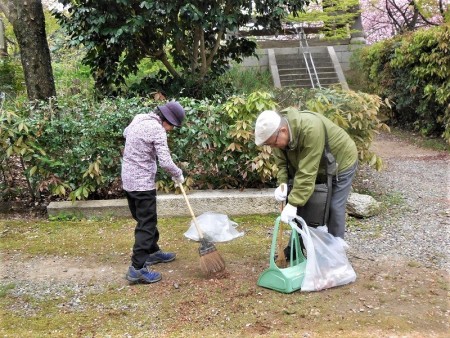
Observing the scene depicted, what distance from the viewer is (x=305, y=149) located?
3.38 metres

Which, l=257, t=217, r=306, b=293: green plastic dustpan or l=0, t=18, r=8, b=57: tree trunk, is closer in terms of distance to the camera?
l=257, t=217, r=306, b=293: green plastic dustpan

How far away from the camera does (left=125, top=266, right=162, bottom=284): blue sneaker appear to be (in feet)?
12.6

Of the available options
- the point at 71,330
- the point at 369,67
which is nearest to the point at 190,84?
the point at 71,330

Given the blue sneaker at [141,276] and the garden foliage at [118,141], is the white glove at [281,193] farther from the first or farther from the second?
A: the garden foliage at [118,141]

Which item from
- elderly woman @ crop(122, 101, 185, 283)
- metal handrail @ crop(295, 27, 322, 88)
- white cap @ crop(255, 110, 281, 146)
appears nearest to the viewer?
white cap @ crop(255, 110, 281, 146)

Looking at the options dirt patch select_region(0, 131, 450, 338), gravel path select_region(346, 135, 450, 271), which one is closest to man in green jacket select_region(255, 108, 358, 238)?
dirt patch select_region(0, 131, 450, 338)

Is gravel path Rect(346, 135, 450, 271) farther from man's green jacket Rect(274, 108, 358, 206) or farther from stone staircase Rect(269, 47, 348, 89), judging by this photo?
stone staircase Rect(269, 47, 348, 89)

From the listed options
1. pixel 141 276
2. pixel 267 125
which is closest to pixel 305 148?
pixel 267 125

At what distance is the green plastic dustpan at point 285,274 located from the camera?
11.6ft

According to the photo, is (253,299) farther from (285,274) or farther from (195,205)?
(195,205)

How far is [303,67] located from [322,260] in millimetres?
12159

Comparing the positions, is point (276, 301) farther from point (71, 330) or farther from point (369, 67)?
point (369, 67)

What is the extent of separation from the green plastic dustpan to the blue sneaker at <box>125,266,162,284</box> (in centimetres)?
87

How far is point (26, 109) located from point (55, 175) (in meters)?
0.89
